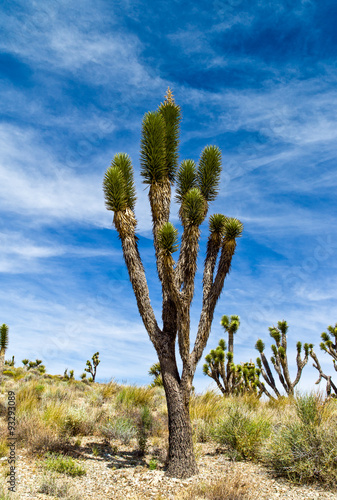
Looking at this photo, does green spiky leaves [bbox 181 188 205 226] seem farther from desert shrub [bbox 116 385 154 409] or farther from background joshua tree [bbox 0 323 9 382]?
background joshua tree [bbox 0 323 9 382]

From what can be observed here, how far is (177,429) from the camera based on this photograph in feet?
26.2

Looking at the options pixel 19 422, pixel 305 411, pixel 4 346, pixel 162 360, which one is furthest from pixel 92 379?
pixel 305 411

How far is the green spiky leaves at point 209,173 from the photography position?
383 inches

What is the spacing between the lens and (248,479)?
22.6 feet

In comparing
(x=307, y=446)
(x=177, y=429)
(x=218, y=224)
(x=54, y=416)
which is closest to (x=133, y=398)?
(x=54, y=416)

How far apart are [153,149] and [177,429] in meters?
6.53

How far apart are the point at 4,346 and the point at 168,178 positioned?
29.8 ft

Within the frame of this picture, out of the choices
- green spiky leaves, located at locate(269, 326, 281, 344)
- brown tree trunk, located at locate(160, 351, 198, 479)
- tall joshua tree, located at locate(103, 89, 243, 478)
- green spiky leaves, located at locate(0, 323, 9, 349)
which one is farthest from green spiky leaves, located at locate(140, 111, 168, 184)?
green spiky leaves, located at locate(269, 326, 281, 344)

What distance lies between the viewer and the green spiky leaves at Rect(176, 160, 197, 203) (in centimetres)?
972

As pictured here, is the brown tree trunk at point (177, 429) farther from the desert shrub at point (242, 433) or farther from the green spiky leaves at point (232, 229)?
the green spiky leaves at point (232, 229)

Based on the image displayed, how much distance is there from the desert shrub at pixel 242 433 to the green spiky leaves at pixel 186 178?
539 cm

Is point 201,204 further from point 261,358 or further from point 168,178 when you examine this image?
point 261,358

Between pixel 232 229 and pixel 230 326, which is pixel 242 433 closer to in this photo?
pixel 232 229

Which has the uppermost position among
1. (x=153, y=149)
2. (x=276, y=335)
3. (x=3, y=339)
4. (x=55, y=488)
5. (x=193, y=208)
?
(x=153, y=149)
